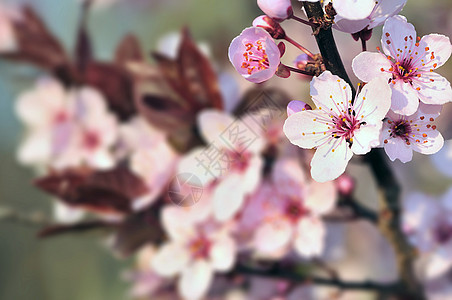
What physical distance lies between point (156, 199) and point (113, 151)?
0.09 m

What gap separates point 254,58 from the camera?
0.22 metres

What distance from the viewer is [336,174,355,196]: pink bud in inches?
15.1

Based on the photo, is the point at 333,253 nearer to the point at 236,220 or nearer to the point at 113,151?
the point at 236,220

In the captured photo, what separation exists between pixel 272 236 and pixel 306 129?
0.67 feet

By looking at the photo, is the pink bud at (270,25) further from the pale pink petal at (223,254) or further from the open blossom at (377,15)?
the pale pink petal at (223,254)

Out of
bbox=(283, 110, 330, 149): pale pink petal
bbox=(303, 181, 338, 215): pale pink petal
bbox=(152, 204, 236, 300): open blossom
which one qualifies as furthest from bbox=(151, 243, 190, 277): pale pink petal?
bbox=(283, 110, 330, 149): pale pink petal

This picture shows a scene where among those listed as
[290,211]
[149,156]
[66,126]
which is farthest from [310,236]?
[66,126]

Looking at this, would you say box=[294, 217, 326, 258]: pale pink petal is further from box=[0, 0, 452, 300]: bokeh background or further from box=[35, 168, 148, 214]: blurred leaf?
box=[0, 0, 452, 300]: bokeh background

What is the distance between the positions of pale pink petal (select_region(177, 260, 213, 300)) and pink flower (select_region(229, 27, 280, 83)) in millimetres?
241

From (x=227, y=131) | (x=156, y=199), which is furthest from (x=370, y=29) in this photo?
(x=156, y=199)

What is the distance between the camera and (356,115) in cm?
22

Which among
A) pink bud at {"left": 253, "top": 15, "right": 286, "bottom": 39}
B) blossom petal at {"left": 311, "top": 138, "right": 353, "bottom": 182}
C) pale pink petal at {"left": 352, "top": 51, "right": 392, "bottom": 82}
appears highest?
pink bud at {"left": 253, "top": 15, "right": 286, "bottom": 39}

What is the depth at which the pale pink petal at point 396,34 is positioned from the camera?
0.22 meters

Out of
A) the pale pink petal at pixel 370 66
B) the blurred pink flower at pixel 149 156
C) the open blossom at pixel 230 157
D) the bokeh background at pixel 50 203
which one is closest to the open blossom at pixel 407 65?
the pale pink petal at pixel 370 66
